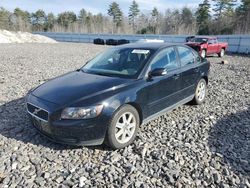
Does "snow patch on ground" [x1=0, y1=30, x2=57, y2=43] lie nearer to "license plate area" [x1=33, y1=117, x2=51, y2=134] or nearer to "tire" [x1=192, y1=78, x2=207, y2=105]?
"tire" [x1=192, y1=78, x2=207, y2=105]

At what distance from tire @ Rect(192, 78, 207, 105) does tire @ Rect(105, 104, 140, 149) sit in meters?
2.26

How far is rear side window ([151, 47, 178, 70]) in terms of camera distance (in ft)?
13.9

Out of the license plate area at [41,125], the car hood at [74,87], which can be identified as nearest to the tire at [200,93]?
the car hood at [74,87]

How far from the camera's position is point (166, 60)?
14.7 ft

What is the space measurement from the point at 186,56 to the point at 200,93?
1076 mm

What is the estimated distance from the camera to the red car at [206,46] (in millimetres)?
15938

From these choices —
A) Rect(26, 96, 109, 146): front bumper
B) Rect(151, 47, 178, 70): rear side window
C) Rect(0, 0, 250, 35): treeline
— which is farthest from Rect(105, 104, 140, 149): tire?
Rect(0, 0, 250, 35): treeline

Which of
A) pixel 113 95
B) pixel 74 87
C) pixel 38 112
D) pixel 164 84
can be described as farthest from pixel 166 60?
pixel 38 112

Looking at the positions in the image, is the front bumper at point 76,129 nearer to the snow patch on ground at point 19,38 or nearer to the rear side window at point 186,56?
the rear side window at point 186,56

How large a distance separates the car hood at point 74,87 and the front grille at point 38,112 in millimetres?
177

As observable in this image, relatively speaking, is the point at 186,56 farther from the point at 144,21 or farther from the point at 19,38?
the point at 144,21

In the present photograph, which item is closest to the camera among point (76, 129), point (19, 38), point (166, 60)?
point (76, 129)

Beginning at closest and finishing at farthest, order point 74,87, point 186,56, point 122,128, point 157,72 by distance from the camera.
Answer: point 122,128 → point 74,87 → point 157,72 → point 186,56

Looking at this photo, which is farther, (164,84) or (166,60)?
(166,60)
